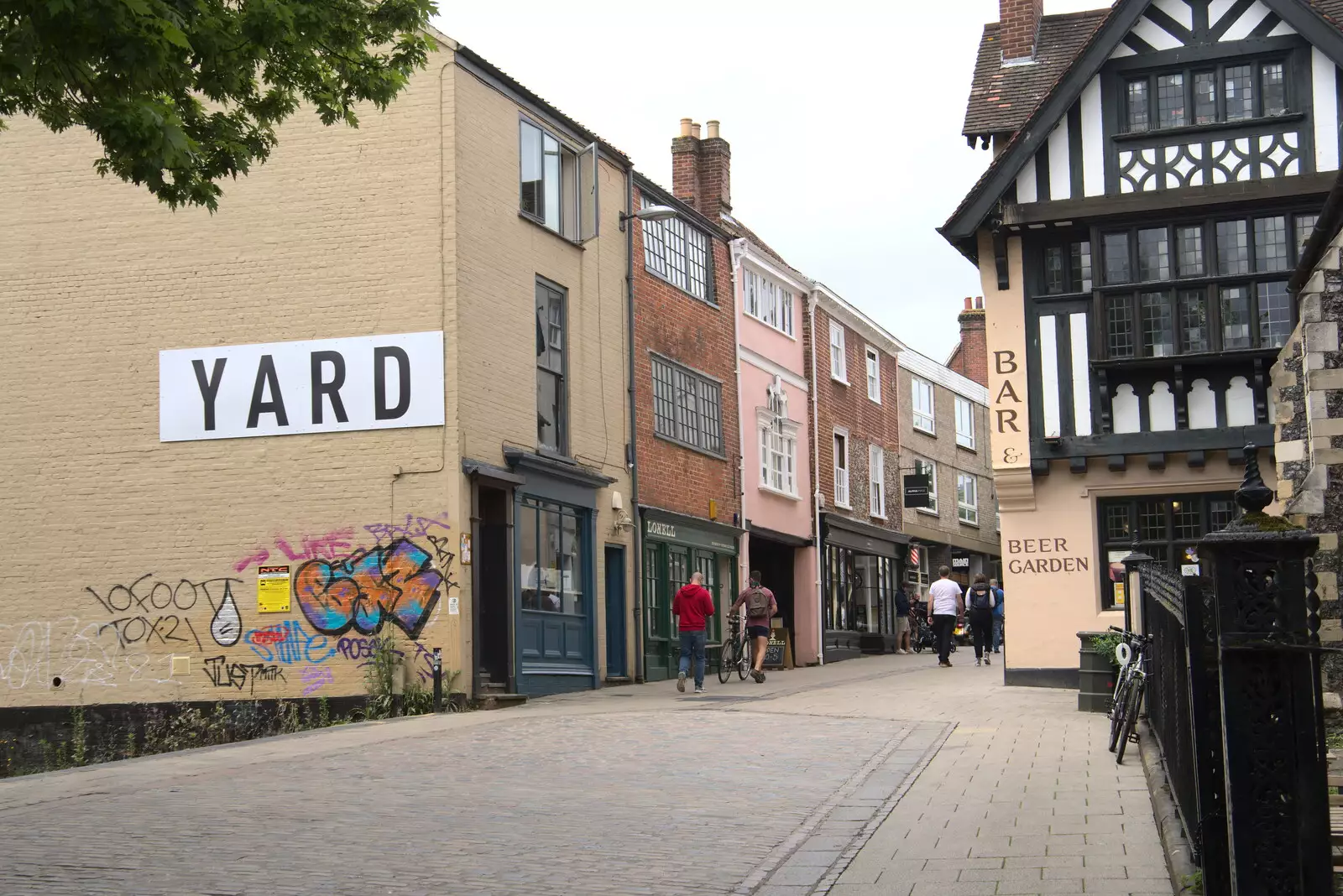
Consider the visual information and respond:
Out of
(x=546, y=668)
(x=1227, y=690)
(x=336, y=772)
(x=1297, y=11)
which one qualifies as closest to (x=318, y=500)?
(x=546, y=668)

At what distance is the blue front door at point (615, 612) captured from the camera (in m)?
25.1

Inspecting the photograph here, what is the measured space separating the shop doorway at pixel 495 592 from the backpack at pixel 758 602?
455cm

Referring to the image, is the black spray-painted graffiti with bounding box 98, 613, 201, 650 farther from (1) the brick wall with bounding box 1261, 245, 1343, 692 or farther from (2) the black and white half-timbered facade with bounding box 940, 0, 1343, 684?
(1) the brick wall with bounding box 1261, 245, 1343, 692

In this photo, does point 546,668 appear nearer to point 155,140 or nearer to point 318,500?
point 318,500

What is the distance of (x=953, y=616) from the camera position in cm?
2944

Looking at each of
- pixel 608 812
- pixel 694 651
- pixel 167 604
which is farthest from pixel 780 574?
pixel 608 812

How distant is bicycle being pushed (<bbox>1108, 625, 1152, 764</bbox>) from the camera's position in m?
11.9

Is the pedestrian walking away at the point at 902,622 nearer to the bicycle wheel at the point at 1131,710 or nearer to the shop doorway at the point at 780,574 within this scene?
the shop doorway at the point at 780,574

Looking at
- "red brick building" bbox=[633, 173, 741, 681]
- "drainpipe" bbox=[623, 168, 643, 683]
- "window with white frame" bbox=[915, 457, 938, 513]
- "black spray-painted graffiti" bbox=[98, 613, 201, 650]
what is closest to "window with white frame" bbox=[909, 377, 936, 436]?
"window with white frame" bbox=[915, 457, 938, 513]

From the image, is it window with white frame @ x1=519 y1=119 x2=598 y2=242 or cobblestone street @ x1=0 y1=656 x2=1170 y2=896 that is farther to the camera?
window with white frame @ x1=519 y1=119 x2=598 y2=242

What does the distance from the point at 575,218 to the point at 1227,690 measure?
65.4ft

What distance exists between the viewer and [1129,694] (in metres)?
12.2

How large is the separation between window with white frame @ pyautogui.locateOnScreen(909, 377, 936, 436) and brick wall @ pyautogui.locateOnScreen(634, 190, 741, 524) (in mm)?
14901

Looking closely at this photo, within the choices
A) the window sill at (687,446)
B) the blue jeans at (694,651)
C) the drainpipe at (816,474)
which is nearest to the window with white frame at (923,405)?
the drainpipe at (816,474)
